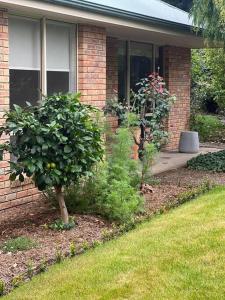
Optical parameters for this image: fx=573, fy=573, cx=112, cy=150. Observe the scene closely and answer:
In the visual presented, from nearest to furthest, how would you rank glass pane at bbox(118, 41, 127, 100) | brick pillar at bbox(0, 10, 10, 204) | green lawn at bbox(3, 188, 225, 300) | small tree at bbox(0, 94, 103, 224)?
green lawn at bbox(3, 188, 225, 300)
small tree at bbox(0, 94, 103, 224)
brick pillar at bbox(0, 10, 10, 204)
glass pane at bbox(118, 41, 127, 100)

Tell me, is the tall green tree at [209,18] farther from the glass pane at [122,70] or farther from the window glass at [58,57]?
the window glass at [58,57]

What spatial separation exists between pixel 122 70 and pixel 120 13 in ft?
13.6

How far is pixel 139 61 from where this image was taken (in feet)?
44.9

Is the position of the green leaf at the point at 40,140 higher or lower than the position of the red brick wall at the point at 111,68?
lower

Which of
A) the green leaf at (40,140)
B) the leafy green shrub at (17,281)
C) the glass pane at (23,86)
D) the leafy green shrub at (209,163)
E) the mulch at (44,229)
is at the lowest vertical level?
the leafy green shrub at (17,281)

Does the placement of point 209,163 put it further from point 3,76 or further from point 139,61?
point 3,76

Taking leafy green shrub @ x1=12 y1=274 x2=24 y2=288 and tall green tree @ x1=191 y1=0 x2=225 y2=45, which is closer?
leafy green shrub @ x1=12 y1=274 x2=24 y2=288

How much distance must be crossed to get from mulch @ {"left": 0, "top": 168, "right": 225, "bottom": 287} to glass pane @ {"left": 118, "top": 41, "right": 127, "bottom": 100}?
4.41 meters

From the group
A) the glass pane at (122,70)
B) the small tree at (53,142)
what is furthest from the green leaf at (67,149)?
the glass pane at (122,70)

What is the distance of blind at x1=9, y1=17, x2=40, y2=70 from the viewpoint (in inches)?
316

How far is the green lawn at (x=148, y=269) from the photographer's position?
4617mm

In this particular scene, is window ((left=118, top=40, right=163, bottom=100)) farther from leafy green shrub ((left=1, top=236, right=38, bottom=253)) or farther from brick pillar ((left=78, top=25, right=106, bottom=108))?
leafy green shrub ((left=1, top=236, right=38, bottom=253))

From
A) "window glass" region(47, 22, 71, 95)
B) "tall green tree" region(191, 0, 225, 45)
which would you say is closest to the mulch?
"window glass" region(47, 22, 71, 95)

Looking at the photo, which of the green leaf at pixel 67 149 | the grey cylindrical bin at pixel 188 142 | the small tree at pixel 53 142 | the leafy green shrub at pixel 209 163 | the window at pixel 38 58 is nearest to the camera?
the small tree at pixel 53 142
